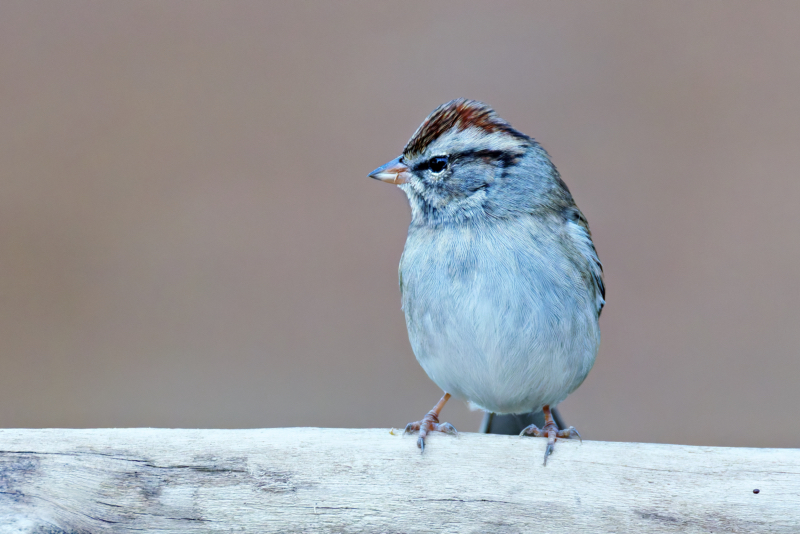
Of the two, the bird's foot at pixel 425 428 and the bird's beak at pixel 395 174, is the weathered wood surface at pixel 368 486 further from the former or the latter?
the bird's beak at pixel 395 174

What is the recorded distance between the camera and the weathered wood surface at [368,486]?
1675 mm

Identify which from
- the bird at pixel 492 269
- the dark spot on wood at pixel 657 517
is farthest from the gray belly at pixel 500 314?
the dark spot on wood at pixel 657 517

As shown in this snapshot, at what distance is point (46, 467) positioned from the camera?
171 centimetres

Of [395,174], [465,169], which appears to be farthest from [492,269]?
[395,174]

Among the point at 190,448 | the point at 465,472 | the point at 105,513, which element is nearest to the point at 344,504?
the point at 465,472

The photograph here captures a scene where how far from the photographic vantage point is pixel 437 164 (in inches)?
80.4

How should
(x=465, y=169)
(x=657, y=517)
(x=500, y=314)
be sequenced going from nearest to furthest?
1. (x=657, y=517)
2. (x=500, y=314)
3. (x=465, y=169)

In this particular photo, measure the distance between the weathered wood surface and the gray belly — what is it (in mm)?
239

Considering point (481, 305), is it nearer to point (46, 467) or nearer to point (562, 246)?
point (562, 246)

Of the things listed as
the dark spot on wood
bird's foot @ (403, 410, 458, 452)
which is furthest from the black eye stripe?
the dark spot on wood

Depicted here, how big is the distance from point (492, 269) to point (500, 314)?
0.13 metres

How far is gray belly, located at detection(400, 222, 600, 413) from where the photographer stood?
190cm

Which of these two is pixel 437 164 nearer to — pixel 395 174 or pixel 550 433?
pixel 395 174

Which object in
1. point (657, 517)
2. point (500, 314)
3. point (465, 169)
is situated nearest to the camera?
point (657, 517)
